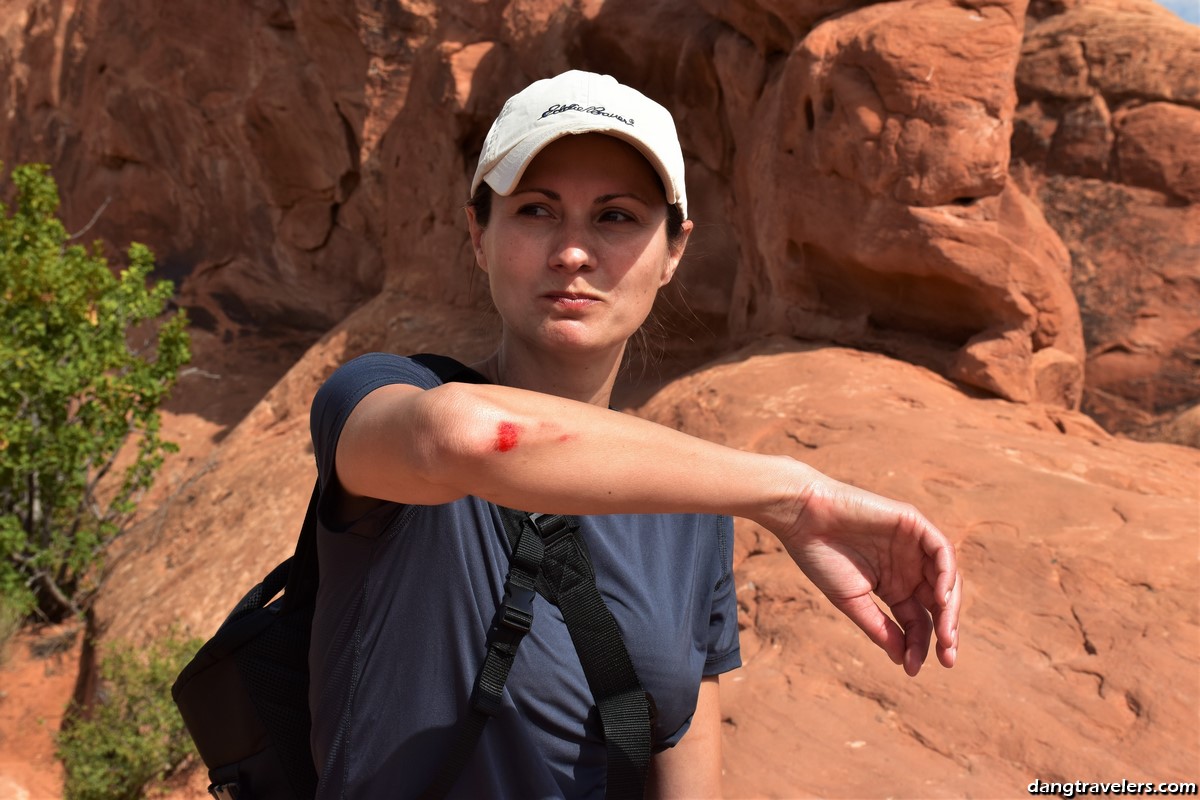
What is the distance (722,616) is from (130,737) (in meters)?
4.31

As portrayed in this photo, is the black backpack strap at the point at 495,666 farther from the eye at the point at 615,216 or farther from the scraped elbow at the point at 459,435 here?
the eye at the point at 615,216

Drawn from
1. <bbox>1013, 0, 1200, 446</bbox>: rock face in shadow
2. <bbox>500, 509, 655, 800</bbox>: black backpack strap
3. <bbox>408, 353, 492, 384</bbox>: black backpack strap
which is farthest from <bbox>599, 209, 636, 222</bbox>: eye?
<bbox>1013, 0, 1200, 446</bbox>: rock face in shadow

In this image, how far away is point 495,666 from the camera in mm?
1331

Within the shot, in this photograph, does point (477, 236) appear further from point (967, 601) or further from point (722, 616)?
point (967, 601)

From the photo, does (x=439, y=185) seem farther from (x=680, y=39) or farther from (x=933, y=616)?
(x=933, y=616)

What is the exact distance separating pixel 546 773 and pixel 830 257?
17.5ft

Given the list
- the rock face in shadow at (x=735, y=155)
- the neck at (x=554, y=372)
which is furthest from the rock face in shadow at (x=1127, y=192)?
the neck at (x=554, y=372)

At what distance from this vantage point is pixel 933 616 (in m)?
1.32

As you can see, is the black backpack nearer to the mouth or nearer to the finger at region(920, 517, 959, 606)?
the mouth

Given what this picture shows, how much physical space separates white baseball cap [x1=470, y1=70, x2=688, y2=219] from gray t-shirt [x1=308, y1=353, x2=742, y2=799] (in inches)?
12.5

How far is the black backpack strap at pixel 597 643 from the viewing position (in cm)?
141

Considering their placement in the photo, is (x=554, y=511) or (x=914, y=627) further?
(x=914, y=627)

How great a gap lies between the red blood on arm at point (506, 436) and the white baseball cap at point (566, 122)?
47 cm

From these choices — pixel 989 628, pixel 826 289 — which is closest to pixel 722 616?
pixel 989 628
